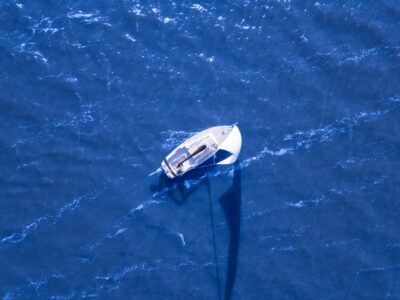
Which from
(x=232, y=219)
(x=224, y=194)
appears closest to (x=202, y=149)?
(x=224, y=194)

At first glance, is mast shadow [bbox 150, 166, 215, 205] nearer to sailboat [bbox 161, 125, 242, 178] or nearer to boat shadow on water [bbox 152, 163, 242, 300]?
boat shadow on water [bbox 152, 163, 242, 300]

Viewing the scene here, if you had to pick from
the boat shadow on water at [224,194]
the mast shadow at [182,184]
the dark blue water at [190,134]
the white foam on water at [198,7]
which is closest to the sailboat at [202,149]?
the mast shadow at [182,184]

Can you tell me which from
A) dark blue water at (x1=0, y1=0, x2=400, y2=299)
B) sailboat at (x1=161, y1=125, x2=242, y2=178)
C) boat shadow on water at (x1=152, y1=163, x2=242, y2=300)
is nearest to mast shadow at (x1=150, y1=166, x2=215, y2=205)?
boat shadow on water at (x1=152, y1=163, x2=242, y2=300)

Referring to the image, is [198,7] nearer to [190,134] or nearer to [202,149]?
[190,134]

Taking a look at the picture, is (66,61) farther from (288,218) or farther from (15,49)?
(288,218)

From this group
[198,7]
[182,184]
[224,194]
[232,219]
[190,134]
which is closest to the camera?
[232,219]
